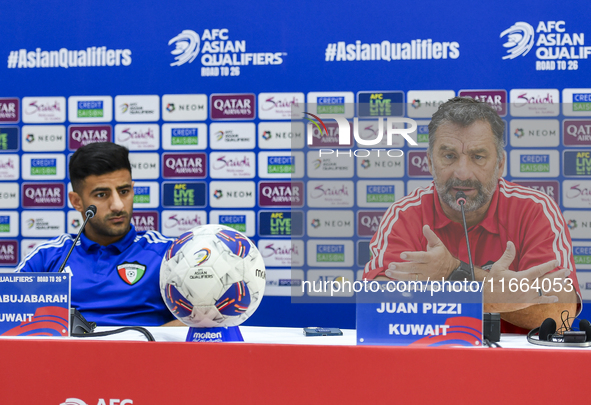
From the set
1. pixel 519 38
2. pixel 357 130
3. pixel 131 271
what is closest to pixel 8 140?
pixel 131 271

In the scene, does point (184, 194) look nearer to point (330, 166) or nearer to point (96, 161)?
point (96, 161)

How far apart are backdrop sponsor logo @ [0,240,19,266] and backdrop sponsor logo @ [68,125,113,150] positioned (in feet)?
1.81

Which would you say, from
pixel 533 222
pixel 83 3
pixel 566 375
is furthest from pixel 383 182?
pixel 83 3

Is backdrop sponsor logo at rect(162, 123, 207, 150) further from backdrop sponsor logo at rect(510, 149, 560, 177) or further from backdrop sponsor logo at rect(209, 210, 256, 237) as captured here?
backdrop sponsor logo at rect(510, 149, 560, 177)

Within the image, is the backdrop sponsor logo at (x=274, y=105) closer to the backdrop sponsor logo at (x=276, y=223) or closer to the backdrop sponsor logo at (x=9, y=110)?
the backdrop sponsor logo at (x=276, y=223)

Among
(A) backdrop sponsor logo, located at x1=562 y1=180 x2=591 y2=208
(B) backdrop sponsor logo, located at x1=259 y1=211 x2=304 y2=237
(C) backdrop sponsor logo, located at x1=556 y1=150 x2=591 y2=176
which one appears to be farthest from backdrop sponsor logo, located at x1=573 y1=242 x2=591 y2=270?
(B) backdrop sponsor logo, located at x1=259 y1=211 x2=304 y2=237

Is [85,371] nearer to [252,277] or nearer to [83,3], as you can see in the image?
[252,277]

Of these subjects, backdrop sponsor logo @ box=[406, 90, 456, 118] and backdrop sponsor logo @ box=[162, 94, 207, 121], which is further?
backdrop sponsor logo @ box=[162, 94, 207, 121]

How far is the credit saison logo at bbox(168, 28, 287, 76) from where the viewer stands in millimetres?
2078

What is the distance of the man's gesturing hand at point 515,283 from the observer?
1.25 meters

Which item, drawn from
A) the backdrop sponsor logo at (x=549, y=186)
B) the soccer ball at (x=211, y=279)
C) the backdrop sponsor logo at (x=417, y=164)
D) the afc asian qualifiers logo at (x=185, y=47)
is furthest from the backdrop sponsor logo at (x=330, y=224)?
the soccer ball at (x=211, y=279)

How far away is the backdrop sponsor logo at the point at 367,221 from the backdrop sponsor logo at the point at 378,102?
44 centimetres

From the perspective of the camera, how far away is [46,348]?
0.79 meters

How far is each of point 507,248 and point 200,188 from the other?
1.36 m
